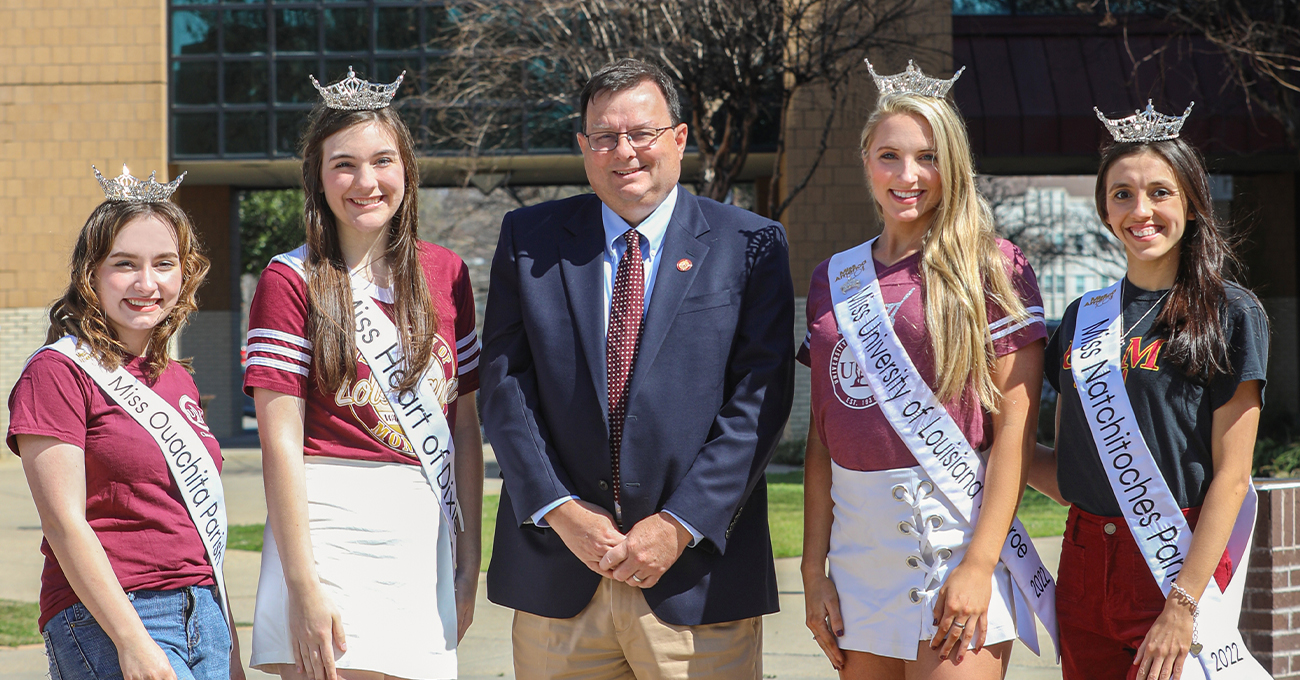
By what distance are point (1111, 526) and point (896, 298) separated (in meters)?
0.74

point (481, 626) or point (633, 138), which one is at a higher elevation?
point (633, 138)

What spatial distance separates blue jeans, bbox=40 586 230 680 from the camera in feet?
7.88

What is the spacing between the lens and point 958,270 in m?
2.53

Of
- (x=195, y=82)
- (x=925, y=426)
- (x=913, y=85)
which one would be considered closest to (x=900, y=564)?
(x=925, y=426)

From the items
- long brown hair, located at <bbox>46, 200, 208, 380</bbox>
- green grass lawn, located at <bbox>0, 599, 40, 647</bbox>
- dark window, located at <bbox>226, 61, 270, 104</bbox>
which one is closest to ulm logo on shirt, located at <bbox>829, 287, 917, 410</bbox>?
long brown hair, located at <bbox>46, 200, 208, 380</bbox>

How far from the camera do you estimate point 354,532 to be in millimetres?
2547

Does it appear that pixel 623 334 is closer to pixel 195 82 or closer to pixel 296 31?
pixel 296 31

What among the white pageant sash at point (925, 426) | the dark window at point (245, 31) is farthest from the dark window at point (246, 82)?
the white pageant sash at point (925, 426)

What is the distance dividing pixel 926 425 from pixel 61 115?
15.7m

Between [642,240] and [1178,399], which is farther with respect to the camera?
[642,240]

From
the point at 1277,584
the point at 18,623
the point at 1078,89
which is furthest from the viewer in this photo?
the point at 1078,89

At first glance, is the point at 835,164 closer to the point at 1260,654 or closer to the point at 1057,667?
the point at 1057,667

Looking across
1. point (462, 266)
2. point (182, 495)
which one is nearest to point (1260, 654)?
point (462, 266)

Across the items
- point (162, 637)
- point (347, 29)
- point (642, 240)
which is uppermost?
point (347, 29)
